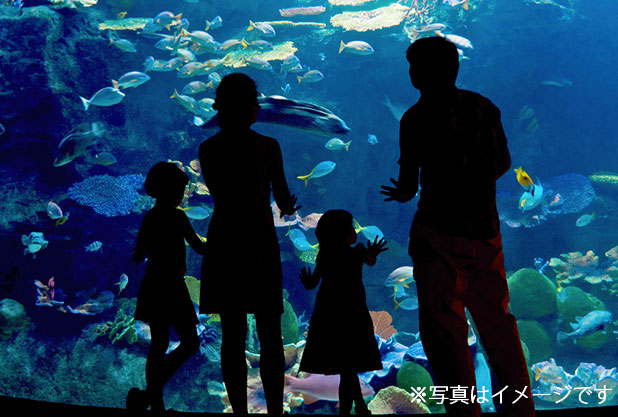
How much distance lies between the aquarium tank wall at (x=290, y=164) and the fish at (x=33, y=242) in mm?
65

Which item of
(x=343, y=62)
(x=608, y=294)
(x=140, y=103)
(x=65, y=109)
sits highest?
(x=343, y=62)

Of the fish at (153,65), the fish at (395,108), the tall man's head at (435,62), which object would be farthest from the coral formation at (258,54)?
the tall man's head at (435,62)

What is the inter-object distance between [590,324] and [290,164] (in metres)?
8.22

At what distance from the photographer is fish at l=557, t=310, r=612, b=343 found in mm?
7465

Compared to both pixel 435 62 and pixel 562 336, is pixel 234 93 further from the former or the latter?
pixel 562 336

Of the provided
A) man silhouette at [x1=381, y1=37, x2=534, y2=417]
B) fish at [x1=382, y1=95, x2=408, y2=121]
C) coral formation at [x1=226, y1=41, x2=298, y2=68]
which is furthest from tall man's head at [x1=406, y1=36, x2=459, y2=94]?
fish at [x1=382, y1=95, x2=408, y2=121]

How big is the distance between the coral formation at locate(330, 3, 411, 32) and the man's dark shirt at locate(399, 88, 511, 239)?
476 inches

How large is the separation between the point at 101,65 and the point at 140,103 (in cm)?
131

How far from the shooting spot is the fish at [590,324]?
7465 millimetres

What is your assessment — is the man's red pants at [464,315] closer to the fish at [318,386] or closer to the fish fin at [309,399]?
the fish at [318,386]

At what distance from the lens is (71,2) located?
9.81 m

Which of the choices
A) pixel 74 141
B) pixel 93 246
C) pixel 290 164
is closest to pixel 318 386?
pixel 74 141

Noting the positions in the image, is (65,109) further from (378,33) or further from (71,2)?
(378,33)

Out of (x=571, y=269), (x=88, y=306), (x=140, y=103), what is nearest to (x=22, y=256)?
(x=88, y=306)
